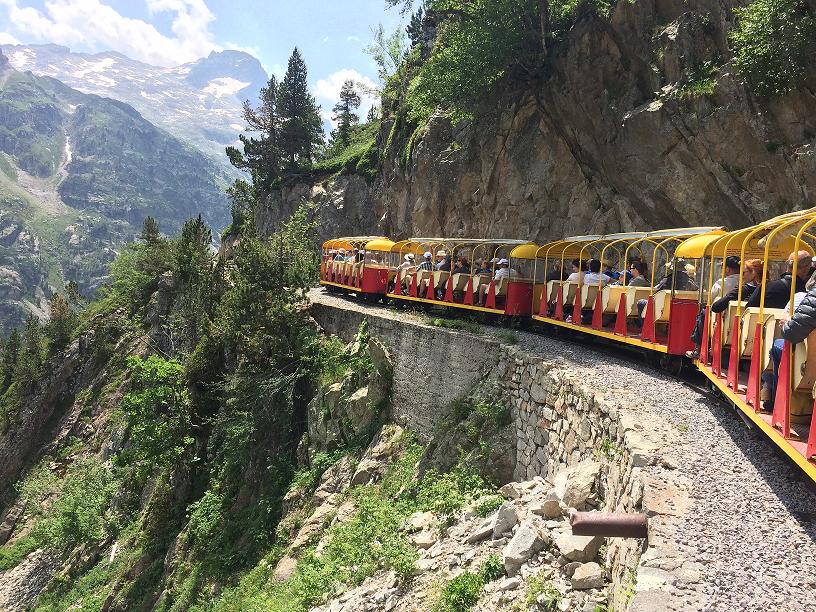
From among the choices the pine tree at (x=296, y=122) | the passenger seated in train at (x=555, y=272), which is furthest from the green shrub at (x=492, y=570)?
the pine tree at (x=296, y=122)

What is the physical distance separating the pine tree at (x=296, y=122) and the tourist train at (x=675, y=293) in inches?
1506

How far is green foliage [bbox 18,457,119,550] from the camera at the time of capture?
89.4ft

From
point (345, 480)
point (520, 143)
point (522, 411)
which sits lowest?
point (345, 480)

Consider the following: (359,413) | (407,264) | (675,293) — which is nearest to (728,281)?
(675,293)

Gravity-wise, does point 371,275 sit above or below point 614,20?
below

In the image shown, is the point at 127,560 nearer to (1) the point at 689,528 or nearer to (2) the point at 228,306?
(2) the point at 228,306

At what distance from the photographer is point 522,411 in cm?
1150

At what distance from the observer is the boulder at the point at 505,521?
7.76 meters

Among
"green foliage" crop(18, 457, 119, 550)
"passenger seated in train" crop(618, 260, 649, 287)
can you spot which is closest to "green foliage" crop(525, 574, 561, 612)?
"passenger seated in train" crop(618, 260, 649, 287)

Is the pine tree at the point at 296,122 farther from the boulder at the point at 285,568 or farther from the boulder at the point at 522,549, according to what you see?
the boulder at the point at 522,549

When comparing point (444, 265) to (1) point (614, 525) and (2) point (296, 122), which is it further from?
(2) point (296, 122)

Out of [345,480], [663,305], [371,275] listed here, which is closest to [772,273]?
[663,305]

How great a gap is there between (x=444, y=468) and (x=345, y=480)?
168 inches

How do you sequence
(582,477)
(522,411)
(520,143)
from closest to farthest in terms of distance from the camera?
(582,477) < (522,411) < (520,143)
